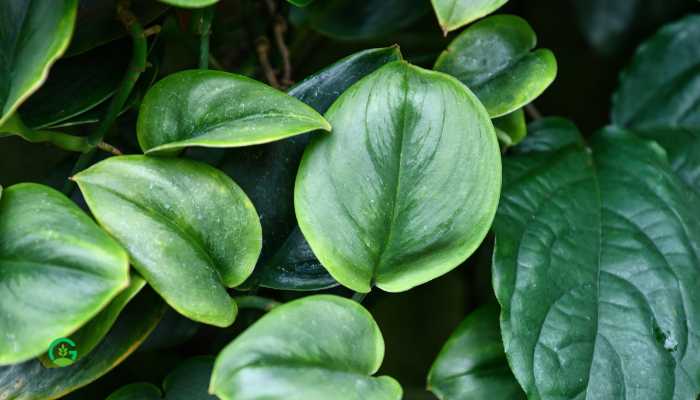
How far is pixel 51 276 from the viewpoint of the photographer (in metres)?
0.42

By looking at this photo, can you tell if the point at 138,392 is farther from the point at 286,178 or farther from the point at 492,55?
the point at 492,55

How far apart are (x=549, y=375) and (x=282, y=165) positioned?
0.83ft

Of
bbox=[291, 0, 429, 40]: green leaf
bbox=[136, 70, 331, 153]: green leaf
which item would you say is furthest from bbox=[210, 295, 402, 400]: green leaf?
bbox=[291, 0, 429, 40]: green leaf

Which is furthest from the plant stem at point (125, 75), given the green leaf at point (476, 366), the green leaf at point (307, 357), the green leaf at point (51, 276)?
the green leaf at point (476, 366)

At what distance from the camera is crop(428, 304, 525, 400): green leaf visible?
577 millimetres

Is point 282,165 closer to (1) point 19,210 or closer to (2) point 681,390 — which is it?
(1) point 19,210

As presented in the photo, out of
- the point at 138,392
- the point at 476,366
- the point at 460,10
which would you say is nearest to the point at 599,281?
the point at 476,366

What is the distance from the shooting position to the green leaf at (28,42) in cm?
45

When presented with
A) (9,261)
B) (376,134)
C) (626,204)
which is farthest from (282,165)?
(626,204)

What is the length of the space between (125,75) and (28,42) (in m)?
0.09

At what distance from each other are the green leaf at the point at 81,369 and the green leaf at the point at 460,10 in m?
0.30

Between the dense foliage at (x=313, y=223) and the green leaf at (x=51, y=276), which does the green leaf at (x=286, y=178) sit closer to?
the dense foliage at (x=313, y=223)

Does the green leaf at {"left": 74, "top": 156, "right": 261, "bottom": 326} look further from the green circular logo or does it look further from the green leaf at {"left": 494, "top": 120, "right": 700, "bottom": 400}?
the green leaf at {"left": 494, "top": 120, "right": 700, "bottom": 400}

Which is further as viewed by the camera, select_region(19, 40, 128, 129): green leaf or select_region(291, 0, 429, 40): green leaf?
select_region(291, 0, 429, 40): green leaf
